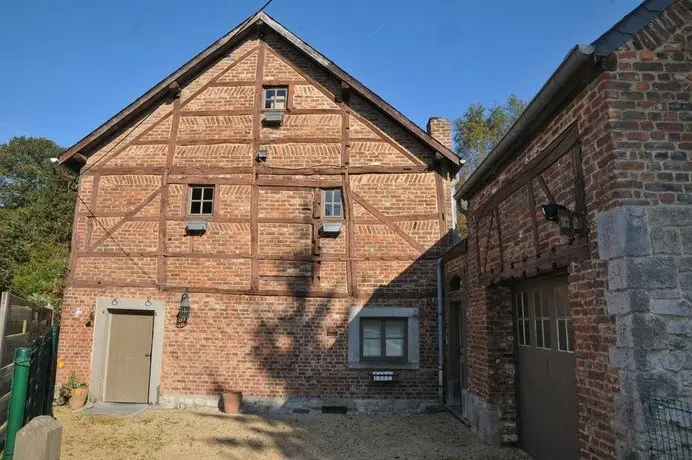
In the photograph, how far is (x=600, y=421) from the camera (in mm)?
4387

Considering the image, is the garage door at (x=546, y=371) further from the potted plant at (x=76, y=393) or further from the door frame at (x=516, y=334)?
the potted plant at (x=76, y=393)

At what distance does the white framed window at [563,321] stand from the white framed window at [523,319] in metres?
0.95

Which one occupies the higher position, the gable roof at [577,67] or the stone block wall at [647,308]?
the gable roof at [577,67]

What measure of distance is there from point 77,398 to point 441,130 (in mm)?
10074

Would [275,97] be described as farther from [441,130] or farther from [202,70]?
[441,130]

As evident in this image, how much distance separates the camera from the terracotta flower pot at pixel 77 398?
9758mm

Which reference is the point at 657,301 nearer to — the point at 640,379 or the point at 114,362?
the point at 640,379

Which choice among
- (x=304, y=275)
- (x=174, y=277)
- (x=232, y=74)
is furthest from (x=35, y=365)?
(x=232, y=74)

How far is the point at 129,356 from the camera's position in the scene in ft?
34.3

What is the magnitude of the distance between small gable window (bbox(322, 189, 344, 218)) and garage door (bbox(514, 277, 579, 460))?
478 centimetres

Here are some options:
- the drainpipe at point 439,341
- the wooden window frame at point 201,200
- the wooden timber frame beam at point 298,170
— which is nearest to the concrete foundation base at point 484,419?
the drainpipe at point 439,341

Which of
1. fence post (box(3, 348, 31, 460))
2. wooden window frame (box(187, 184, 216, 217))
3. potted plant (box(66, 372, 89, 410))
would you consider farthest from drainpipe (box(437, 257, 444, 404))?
fence post (box(3, 348, 31, 460))

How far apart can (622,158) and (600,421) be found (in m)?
2.41

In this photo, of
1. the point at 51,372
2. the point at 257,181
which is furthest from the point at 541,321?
the point at 51,372
